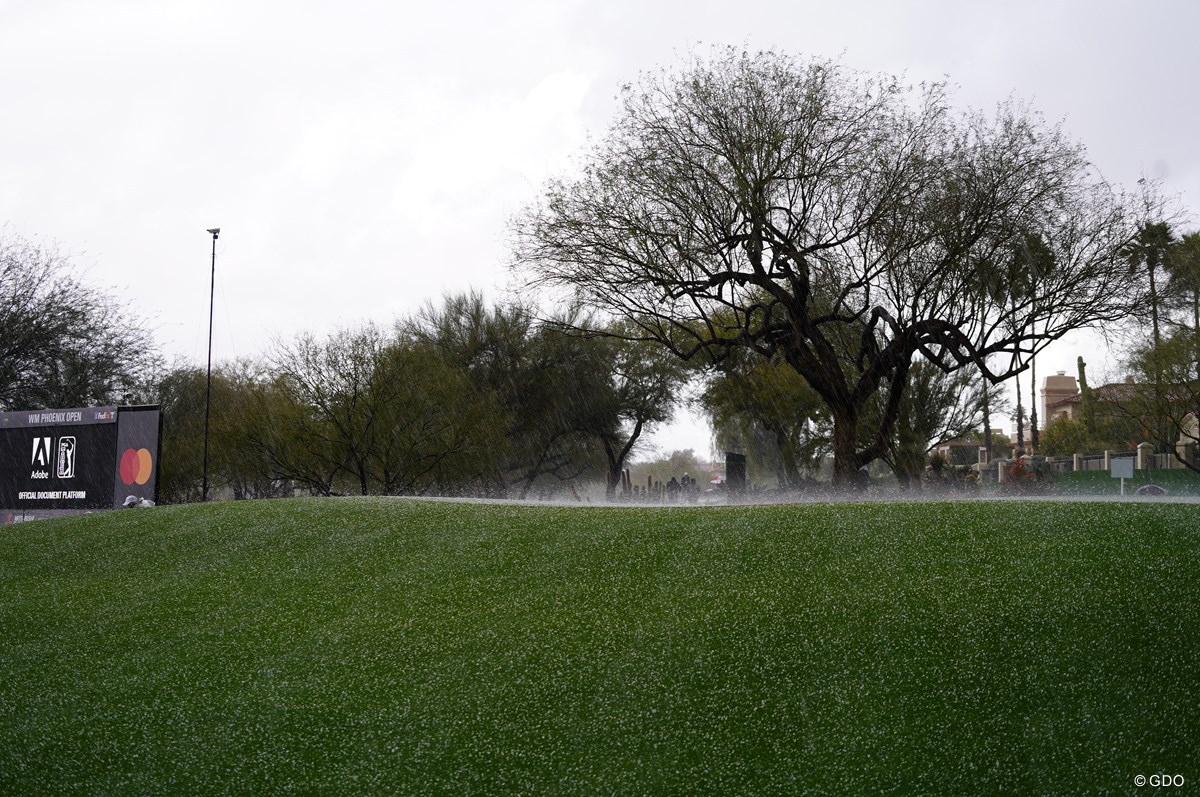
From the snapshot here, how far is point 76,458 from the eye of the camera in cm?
2172

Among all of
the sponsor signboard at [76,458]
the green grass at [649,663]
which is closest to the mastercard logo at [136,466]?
the sponsor signboard at [76,458]

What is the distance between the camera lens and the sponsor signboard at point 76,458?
20.9 meters

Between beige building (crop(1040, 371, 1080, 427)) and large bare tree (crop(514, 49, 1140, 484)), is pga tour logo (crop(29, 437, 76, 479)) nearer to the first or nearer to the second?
large bare tree (crop(514, 49, 1140, 484))

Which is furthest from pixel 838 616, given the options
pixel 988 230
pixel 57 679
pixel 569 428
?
pixel 569 428

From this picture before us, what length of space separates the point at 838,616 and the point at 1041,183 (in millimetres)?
14712

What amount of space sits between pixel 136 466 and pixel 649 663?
56.1 feet

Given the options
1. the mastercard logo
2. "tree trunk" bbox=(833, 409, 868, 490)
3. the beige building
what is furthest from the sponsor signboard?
the beige building

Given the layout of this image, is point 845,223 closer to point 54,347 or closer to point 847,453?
point 847,453

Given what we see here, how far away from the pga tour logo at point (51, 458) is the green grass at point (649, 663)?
11311 millimetres

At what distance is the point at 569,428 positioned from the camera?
37.8 meters

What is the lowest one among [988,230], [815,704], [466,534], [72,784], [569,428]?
[72,784]

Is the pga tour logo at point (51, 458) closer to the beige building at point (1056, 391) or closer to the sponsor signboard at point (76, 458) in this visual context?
the sponsor signboard at point (76, 458)

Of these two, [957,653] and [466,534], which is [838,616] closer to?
[957,653]

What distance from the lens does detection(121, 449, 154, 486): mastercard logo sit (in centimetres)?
2074
